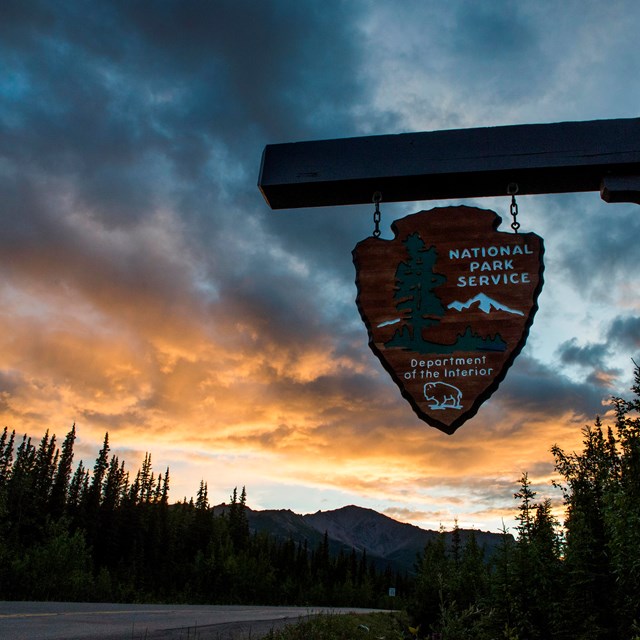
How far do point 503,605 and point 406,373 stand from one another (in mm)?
4354

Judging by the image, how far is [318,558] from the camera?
11581 centimetres

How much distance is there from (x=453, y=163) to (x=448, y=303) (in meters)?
1.13

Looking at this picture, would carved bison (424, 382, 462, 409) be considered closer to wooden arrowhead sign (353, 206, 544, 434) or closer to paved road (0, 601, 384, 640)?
wooden arrowhead sign (353, 206, 544, 434)

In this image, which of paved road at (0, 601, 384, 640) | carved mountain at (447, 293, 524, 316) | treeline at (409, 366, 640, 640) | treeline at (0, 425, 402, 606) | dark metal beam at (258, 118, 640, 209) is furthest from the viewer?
treeline at (0, 425, 402, 606)

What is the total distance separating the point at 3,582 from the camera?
29.9m

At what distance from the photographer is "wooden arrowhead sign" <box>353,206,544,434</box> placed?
3.87 metres

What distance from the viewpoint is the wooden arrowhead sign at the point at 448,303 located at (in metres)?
3.87

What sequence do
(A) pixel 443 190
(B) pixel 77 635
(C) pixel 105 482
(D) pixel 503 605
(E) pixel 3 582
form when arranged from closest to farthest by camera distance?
(A) pixel 443 190 < (D) pixel 503 605 < (B) pixel 77 635 < (E) pixel 3 582 < (C) pixel 105 482

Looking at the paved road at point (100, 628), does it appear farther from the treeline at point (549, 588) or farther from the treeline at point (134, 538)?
the treeline at point (134, 538)

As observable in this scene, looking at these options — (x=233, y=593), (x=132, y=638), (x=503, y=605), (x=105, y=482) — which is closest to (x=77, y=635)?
(x=132, y=638)

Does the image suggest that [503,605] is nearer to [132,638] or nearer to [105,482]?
[132,638]

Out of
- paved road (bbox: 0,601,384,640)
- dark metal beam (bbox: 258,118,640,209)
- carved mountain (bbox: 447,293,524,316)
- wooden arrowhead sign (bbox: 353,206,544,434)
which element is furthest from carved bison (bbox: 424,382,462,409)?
paved road (bbox: 0,601,384,640)

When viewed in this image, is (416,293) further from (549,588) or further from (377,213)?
(549,588)

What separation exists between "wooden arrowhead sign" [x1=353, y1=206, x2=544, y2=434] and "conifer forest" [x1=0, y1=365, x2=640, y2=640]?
2758mm
